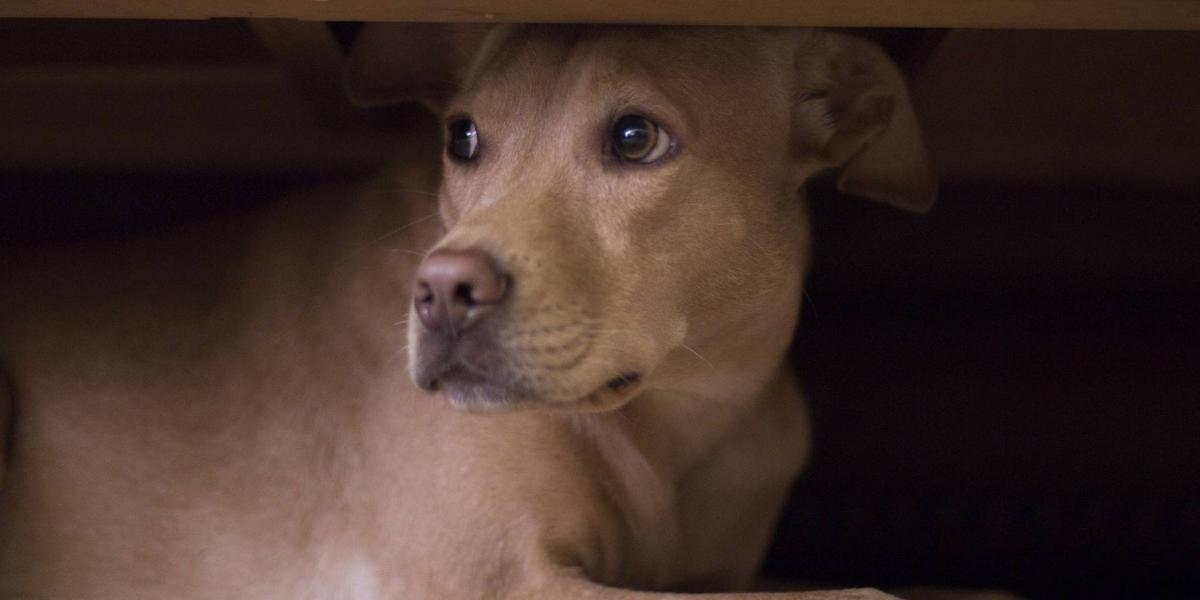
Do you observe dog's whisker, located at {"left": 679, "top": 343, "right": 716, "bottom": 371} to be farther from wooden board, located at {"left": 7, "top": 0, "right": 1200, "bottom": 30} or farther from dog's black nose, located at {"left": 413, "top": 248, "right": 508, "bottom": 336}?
wooden board, located at {"left": 7, "top": 0, "right": 1200, "bottom": 30}

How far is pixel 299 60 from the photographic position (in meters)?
3.05

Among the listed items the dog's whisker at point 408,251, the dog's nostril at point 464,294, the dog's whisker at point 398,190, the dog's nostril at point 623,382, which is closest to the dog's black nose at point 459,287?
the dog's nostril at point 464,294

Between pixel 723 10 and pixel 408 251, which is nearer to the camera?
pixel 723 10

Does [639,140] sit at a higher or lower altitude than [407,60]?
lower

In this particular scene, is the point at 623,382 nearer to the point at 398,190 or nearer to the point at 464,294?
the point at 464,294

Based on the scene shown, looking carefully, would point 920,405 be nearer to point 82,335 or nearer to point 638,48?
point 638,48

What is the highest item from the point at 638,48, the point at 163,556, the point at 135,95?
the point at 638,48

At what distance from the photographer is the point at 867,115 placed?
107 inches

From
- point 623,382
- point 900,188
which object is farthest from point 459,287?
point 900,188

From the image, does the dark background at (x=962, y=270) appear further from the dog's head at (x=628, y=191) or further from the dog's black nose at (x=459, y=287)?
the dog's black nose at (x=459, y=287)

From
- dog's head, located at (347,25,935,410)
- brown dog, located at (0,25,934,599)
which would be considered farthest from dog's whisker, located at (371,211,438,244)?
dog's head, located at (347,25,935,410)

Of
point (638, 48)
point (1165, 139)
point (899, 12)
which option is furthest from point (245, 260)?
point (1165, 139)

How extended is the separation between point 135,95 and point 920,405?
2.48 metres

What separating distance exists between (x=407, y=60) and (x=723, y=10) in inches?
41.6
